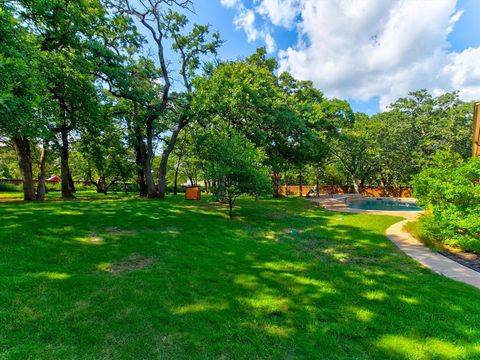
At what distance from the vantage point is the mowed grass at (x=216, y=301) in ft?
8.34

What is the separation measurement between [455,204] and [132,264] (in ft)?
27.2

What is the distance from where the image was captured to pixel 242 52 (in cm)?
1917

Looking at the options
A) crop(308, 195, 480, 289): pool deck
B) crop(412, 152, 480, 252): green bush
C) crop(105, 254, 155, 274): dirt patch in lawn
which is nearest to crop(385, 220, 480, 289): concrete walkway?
crop(308, 195, 480, 289): pool deck

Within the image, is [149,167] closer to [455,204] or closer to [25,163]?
[25,163]

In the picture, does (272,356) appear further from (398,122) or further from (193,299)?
(398,122)

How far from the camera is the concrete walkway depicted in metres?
4.68

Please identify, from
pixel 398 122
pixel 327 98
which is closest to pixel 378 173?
pixel 398 122

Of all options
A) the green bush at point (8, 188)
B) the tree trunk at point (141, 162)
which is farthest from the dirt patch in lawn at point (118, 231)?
the green bush at point (8, 188)

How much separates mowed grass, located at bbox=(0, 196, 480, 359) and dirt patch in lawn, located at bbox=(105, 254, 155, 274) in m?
0.03

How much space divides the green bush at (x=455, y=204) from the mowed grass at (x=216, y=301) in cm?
156

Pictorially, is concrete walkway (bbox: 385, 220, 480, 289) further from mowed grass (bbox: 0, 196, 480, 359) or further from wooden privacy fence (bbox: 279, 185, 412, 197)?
wooden privacy fence (bbox: 279, 185, 412, 197)

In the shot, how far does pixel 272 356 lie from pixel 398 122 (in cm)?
3317

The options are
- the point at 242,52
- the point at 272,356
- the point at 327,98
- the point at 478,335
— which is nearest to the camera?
the point at 272,356

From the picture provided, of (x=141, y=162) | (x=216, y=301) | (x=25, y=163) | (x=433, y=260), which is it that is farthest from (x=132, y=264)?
(x=141, y=162)
